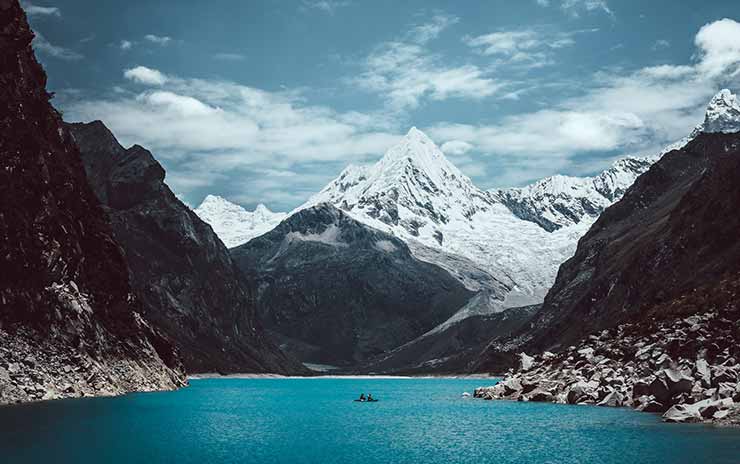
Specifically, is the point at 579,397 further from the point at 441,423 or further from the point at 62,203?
the point at 62,203

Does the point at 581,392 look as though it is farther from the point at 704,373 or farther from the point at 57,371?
the point at 57,371

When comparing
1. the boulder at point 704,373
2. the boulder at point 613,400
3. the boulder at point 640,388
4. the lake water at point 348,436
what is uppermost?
the boulder at point 704,373

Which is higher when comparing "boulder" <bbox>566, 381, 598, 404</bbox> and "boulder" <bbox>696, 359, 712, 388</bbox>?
"boulder" <bbox>696, 359, 712, 388</bbox>

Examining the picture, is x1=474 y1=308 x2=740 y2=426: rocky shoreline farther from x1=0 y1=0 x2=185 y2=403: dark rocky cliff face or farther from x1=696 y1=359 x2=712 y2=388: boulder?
x1=0 y1=0 x2=185 y2=403: dark rocky cliff face

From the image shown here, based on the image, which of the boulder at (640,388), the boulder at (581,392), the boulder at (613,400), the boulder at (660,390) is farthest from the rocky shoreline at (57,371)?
the boulder at (660,390)

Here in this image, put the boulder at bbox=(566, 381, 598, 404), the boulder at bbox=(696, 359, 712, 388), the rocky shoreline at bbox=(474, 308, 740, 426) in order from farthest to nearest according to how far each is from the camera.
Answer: the boulder at bbox=(566, 381, 598, 404), the boulder at bbox=(696, 359, 712, 388), the rocky shoreline at bbox=(474, 308, 740, 426)

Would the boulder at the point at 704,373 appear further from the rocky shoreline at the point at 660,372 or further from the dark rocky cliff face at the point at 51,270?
the dark rocky cliff face at the point at 51,270

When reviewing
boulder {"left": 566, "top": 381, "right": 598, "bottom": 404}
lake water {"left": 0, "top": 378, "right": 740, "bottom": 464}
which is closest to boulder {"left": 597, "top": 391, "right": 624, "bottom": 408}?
lake water {"left": 0, "top": 378, "right": 740, "bottom": 464}
